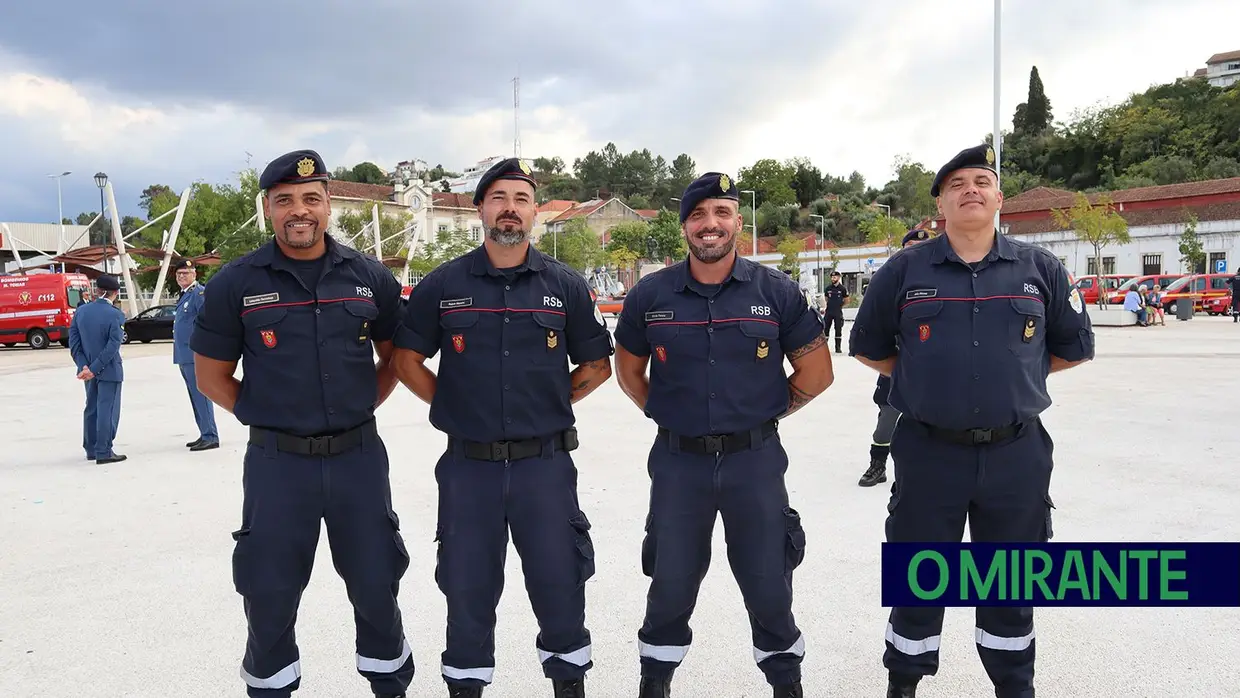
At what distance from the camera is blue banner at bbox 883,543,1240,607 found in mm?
3100

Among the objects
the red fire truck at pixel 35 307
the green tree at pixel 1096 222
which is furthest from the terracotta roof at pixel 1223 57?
the red fire truck at pixel 35 307

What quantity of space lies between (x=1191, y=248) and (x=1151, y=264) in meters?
3.95

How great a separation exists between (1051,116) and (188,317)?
4106 inches

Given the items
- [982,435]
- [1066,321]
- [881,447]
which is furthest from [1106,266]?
[982,435]

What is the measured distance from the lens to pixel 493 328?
3207 mm

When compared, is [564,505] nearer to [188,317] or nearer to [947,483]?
[947,483]

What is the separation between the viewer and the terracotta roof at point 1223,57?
101 m

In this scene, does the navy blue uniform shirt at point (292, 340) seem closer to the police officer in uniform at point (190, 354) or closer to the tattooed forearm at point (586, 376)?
the tattooed forearm at point (586, 376)

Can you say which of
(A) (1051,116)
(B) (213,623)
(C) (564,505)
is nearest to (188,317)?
(B) (213,623)

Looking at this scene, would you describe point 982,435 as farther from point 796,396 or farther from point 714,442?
point 714,442

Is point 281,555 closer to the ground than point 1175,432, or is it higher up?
higher up

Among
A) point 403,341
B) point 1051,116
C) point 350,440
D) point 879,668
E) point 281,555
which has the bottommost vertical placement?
point 879,668

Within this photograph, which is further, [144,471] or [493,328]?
[144,471]

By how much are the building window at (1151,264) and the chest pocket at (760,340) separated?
55.1 m
